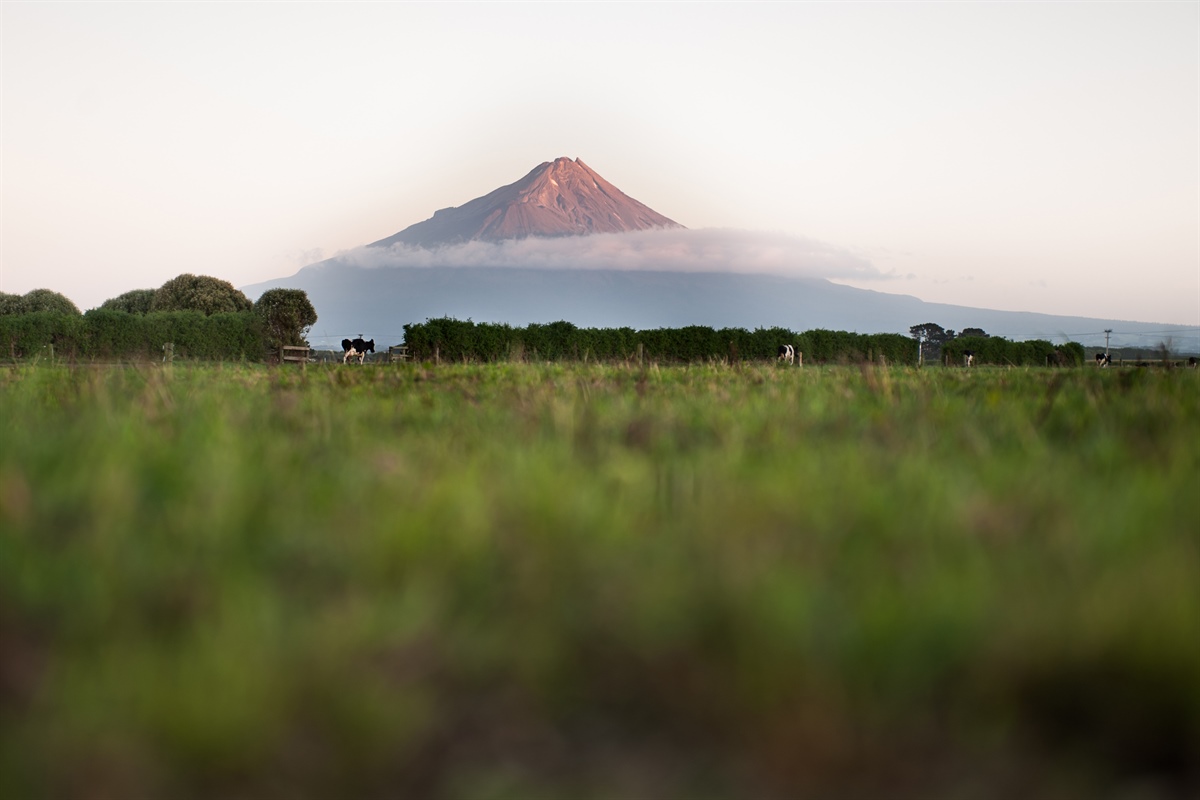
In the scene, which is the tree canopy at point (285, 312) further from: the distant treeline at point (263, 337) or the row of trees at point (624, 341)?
the row of trees at point (624, 341)

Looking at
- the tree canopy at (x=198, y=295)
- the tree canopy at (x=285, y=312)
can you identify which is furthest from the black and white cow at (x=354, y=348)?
the tree canopy at (x=198, y=295)

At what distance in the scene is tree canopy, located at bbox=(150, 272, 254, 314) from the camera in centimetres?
6638

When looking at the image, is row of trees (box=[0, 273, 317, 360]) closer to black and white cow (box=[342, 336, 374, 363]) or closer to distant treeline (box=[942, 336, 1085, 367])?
black and white cow (box=[342, 336, 374, 363])

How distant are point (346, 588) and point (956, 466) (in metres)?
2.54

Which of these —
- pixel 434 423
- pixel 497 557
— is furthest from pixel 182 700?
pixel 434 423

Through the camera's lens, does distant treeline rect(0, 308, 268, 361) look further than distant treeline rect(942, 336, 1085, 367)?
No

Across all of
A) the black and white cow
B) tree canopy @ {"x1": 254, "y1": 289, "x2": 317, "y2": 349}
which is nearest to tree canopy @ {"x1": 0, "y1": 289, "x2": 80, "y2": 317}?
tree canopy @ {"x1": 254, "y1": 289, "x2": 317, "y2": 349}

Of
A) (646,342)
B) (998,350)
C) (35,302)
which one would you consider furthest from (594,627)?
(35,302)

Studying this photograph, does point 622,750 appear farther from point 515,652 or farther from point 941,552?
point 941,552

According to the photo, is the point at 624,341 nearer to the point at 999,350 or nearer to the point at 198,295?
the point at 999,350

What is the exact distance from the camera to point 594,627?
6.40 ft

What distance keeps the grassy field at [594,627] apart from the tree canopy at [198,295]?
2715 inches

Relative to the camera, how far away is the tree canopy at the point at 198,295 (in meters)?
66.4

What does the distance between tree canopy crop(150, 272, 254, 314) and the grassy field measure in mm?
68953
